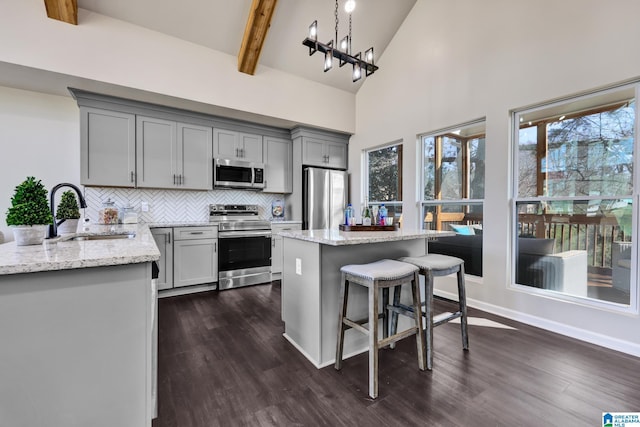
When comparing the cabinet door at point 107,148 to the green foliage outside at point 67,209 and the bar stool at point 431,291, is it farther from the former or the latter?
the bar stool at point 431,291

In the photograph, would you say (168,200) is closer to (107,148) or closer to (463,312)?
(107,148)

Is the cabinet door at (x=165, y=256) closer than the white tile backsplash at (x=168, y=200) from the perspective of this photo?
Yes

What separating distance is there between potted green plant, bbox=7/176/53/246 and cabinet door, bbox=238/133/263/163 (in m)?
3.12

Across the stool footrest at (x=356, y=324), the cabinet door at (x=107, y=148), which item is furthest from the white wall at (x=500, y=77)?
the cabinet door at (x=107, y=148)

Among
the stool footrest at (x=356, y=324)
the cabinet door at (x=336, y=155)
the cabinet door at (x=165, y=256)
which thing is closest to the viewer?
the stool footrest at (x=356, y=324)

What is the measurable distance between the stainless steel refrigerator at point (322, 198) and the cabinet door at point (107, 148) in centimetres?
241

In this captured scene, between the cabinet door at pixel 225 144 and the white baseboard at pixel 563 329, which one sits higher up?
the cabinet door at pixel 225 144

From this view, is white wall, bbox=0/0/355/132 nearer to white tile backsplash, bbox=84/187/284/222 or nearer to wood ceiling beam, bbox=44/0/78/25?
wood ceiling beam, bbox=44/0/78/25

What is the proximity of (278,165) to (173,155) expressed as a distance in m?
1.58

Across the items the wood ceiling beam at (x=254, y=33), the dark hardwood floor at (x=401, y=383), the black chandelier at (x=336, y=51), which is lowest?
the dark hardwood floor at (x=401, y=383)

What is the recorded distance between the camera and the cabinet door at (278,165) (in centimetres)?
459

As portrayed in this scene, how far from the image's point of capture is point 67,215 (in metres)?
1.88

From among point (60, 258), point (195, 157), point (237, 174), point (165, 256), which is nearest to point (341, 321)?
point (60, 258)

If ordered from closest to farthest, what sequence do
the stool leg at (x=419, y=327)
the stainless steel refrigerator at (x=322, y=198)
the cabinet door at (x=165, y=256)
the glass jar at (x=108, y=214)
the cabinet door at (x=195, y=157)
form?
the stool leg at (x=419, y=327) → the glass jar at (x=108, y=214) → the cabinet door at (x=165, y=256) → the cabinet door at (x=195, y=157) → the stainless steel refrigerator at (x=322, y=198)
